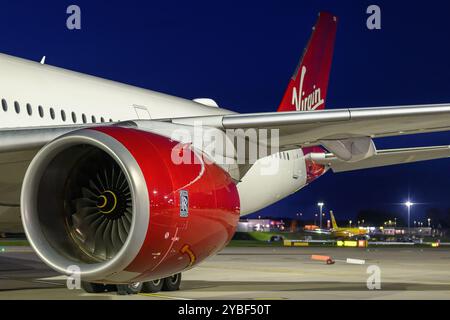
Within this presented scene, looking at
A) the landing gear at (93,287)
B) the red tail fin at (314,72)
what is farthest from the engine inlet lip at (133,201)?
the red tail fin at (314,72)

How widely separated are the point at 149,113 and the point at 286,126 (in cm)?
402

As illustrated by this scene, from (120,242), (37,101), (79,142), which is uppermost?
(37,101)

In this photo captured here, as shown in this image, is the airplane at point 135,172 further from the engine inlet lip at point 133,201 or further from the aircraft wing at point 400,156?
the aircraft wing at point 400,156

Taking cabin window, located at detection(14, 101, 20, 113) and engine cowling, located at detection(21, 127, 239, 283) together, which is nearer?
engine cowling, located at detection(21, 127, 239, 283)

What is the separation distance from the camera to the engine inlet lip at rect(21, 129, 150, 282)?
6.52 metres

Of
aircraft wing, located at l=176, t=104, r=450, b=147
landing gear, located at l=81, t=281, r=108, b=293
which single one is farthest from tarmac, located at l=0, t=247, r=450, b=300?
aircraft wing, located at l=176, t=104, r=450, b=147

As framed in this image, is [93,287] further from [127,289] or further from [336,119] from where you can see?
[336,119]

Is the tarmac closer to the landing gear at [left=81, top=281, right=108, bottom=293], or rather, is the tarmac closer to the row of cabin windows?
the landing gear at [left=81, top=281, right=108, bottom=293]

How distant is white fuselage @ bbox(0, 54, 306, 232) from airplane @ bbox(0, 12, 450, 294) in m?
0.02

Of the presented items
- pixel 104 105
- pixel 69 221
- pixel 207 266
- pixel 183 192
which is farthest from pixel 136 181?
pixel 207 266

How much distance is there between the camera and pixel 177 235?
6762 millimetres

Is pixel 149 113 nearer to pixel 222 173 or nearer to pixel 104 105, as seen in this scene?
pixel 104 105

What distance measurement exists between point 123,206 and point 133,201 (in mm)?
606

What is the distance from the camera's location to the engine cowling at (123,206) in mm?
6594
